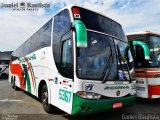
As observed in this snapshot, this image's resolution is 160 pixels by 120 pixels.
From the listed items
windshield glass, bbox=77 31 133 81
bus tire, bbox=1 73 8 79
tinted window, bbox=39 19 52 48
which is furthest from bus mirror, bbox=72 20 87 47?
bus tire, bbox=1 73 8 79

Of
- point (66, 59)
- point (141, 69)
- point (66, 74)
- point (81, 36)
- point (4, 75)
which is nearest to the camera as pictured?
point (81, 36)

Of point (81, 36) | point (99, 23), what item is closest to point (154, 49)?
point (99, 23)

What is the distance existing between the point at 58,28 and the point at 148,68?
12.7ft

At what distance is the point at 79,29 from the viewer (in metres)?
4.85

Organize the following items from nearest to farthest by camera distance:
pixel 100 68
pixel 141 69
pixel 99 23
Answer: pixel 100 68 < pixel 99 23 < pixel 141 69

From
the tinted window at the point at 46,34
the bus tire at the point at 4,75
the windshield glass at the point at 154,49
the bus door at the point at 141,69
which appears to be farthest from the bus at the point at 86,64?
the bus tire at the point at 4,75

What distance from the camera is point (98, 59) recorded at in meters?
5.68

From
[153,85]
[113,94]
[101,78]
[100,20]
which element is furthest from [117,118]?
[100,20]

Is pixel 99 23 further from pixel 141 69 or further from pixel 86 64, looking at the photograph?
pixel 141 69

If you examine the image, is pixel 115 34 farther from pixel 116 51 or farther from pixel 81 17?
pixel 81 17

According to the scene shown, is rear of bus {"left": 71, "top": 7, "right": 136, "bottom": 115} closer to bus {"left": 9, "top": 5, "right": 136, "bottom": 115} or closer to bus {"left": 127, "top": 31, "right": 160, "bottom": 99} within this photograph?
bus {"left": 9, "top": 5, "right": 136, "bottom": 115}

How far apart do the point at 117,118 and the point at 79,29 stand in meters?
3.20

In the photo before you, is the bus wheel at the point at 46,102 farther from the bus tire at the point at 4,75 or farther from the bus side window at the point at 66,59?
the bus tire at the point at 4,75

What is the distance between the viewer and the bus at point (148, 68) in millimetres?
8172
